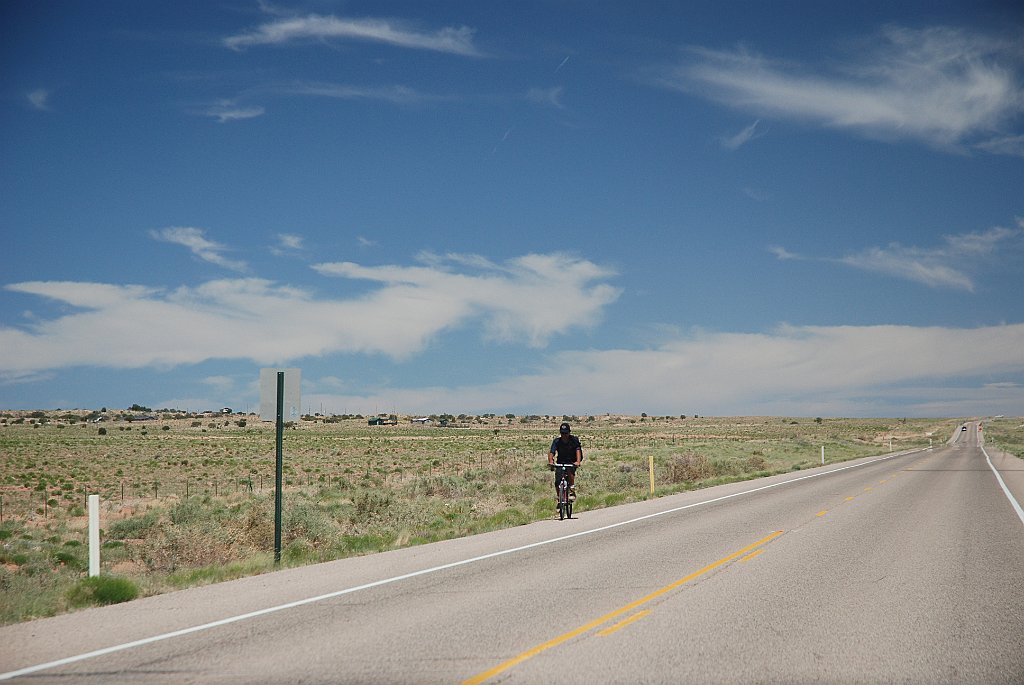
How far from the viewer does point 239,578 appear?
11.8m

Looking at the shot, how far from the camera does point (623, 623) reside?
26.4 ft

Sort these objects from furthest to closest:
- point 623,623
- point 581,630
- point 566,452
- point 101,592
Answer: point 566,452 → point 101,592 → point 623,623 → point 581,630

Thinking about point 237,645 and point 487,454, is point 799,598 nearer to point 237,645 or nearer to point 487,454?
point 237,645

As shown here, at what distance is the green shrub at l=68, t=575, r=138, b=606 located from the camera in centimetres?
985

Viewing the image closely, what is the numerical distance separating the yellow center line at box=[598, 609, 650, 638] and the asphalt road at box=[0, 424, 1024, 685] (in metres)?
0.03

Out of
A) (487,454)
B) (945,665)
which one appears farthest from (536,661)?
(487,454)

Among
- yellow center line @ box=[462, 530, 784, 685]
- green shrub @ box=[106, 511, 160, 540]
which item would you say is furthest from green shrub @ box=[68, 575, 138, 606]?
green shrub @ box=[106, 511, 160, 540]

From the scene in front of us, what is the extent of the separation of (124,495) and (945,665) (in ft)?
112

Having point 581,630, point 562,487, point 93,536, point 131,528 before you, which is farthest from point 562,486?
point 131,528

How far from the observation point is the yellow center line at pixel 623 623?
302 inches

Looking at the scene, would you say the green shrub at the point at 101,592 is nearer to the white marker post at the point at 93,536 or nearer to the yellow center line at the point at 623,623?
the white marker post at the point at 93,536

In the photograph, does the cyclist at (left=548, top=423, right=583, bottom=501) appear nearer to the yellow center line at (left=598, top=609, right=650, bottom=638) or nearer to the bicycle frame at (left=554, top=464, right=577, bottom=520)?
the bicycle frame at (left=554, top=464, right=577, bottom=520)

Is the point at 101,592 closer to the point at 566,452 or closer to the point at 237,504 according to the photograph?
the point at 566,452

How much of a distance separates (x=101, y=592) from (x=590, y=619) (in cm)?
616
